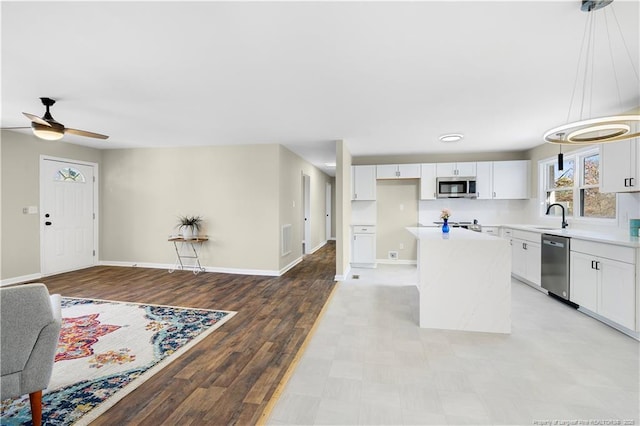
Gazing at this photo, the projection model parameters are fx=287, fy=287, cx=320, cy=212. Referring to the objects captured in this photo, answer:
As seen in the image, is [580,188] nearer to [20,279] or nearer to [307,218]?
[307,218]

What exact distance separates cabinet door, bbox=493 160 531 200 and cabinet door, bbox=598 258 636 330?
274cm

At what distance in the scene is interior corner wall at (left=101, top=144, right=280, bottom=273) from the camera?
534 centimetres

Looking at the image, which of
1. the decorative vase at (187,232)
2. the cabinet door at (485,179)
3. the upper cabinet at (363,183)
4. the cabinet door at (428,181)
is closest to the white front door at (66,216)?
the decorative vase at (187,232)

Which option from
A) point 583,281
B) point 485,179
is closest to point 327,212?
point 485,179

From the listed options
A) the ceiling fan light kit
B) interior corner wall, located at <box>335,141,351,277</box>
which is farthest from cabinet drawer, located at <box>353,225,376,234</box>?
the ceiling fan light kit

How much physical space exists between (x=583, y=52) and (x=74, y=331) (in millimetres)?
5105

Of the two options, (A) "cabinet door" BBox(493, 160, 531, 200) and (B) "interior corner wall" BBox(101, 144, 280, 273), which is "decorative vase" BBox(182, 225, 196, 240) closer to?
(B) "interior corner wall" BBox(101, 144, 280, 273)

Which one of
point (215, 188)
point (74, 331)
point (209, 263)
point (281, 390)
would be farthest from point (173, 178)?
point (281, 390)

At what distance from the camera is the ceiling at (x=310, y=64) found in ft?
5.70

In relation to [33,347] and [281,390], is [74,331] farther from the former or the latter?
[281,390]

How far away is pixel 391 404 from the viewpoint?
184cm

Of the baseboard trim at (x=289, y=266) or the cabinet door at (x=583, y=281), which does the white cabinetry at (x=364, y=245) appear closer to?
the baseboard trim at (x=289, y=266)

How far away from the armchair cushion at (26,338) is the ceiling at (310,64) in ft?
5.53

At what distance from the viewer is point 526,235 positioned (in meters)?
4.55
